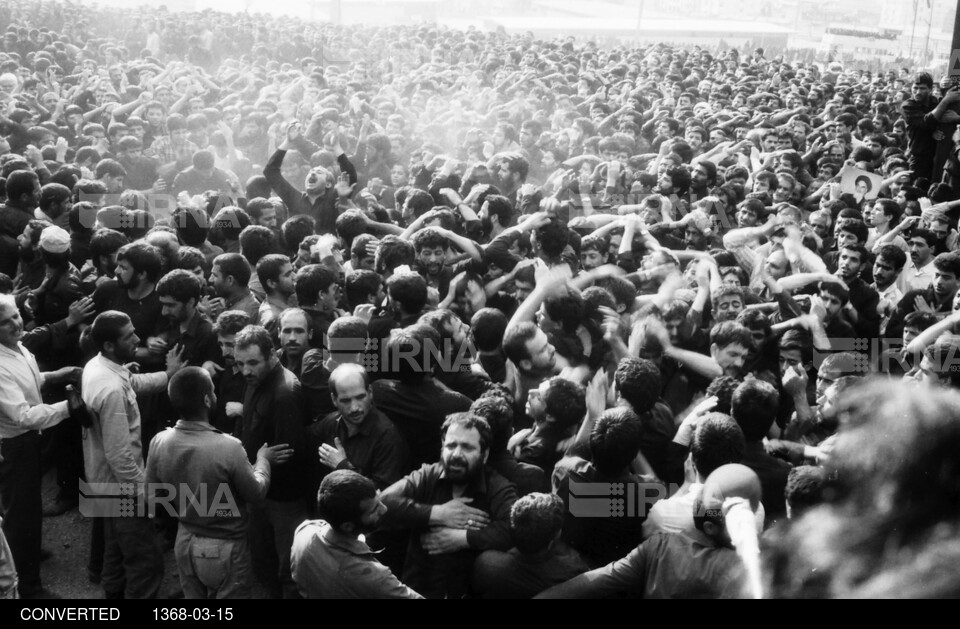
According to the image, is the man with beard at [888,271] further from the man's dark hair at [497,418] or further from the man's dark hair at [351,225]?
the man's dark hair at [351,225]

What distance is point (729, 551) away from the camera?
2766 millimetres

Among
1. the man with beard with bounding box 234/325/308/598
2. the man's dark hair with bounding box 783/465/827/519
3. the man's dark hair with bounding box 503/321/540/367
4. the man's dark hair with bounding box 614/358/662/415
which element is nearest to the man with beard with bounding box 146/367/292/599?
the man with beard with bounding box 234/325/308/598

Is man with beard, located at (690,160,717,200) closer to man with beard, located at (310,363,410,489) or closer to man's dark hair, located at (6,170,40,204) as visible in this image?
man with beard, located at (310,363,410,489)

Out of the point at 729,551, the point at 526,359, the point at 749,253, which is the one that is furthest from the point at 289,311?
the point at 749,253

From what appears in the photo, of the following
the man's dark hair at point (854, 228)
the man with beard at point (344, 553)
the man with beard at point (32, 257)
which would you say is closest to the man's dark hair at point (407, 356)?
the man with beard at point (344, 553)

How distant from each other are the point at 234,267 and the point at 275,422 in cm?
140

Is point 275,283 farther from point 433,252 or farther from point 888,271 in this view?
point 888,271

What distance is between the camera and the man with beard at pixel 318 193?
7133 millimetres

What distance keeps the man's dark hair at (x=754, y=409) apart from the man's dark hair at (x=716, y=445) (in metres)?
0.30

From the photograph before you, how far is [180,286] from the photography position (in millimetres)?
4570

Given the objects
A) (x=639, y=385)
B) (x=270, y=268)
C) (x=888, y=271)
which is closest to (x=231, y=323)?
(x=270, y=268)

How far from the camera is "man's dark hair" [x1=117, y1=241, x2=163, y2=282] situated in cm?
481

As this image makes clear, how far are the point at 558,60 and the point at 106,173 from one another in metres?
13.6

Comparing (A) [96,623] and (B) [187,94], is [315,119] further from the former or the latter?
(A) [96,623]
